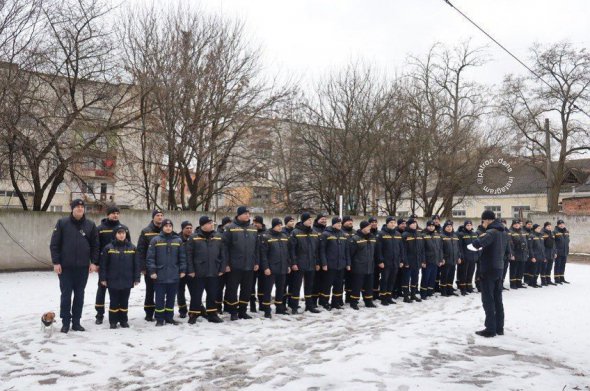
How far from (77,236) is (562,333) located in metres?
7.75

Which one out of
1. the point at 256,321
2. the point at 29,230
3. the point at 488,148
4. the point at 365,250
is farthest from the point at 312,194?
the point at 256,321

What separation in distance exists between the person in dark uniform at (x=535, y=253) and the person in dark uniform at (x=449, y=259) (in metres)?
3.31

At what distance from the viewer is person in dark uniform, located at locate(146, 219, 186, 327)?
27.8ft

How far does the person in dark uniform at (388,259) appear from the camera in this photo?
37.0 feet

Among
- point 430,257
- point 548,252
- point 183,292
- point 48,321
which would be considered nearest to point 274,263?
point 183,292

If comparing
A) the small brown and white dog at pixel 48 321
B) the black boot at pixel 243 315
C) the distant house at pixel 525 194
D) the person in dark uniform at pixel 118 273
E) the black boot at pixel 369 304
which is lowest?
the black boot at pixel 369 304

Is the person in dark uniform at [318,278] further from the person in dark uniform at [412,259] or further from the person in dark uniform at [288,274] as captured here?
the person in dark uniform at [412,259]

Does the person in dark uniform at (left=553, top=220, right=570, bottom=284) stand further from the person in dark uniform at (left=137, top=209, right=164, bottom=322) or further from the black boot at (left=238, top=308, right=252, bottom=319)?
the person in dark uniform at (left=137, top=209, right=164, bottom=322)

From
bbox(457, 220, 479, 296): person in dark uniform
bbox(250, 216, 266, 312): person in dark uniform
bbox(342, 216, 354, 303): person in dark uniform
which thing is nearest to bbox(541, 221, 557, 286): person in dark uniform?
bbox(457, 220, 479, 296): person in dark uniform

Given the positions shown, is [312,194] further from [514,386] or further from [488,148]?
[514,386]

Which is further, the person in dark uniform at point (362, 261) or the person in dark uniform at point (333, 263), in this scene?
the person in dark uniform at point (362, 261)

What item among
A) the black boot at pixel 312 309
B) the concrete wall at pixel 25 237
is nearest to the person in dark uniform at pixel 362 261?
the black boot at pixel 312 309

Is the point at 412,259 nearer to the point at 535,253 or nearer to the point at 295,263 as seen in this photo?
the point at 295,263

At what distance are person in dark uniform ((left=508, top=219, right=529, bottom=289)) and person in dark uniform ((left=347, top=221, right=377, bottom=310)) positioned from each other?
18.8ft
